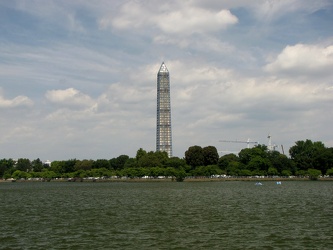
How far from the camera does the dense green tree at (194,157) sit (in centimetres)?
17112

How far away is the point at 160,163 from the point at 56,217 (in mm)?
138146

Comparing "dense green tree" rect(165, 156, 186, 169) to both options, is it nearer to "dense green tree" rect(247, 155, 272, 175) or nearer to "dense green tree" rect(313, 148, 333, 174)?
"dense green tree" rect(247, 155, 272, 175)

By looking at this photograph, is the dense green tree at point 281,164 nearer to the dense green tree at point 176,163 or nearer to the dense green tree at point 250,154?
the dense green tree at point 250,154

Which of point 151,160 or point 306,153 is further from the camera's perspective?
point 151,160

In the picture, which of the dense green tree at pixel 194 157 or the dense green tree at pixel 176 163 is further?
the dense green tree at pixel 176 163

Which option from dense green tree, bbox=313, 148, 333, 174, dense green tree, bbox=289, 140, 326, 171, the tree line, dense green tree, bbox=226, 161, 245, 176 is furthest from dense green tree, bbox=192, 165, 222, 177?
dense green tree, bbox=313, 148, 333, 174

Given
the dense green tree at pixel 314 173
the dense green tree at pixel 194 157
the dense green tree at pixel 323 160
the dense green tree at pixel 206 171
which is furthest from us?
the dense green tree at pixel 194 157

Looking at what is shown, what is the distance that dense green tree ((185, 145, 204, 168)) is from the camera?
6737 inches

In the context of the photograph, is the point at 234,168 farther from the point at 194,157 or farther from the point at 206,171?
the point at 194,157

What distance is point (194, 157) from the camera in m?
172

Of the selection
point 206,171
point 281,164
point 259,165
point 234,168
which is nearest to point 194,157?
point 206,171

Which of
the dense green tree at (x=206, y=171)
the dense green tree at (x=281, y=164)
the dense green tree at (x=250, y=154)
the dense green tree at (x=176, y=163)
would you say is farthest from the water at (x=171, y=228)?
the dense green tree at (x=250, y=154)

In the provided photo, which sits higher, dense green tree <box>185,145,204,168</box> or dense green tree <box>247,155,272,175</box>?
dense green tree <box>185,145,204,168</box>

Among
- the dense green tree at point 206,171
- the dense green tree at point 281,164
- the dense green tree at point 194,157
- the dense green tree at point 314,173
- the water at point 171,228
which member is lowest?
the water at point 171,228
